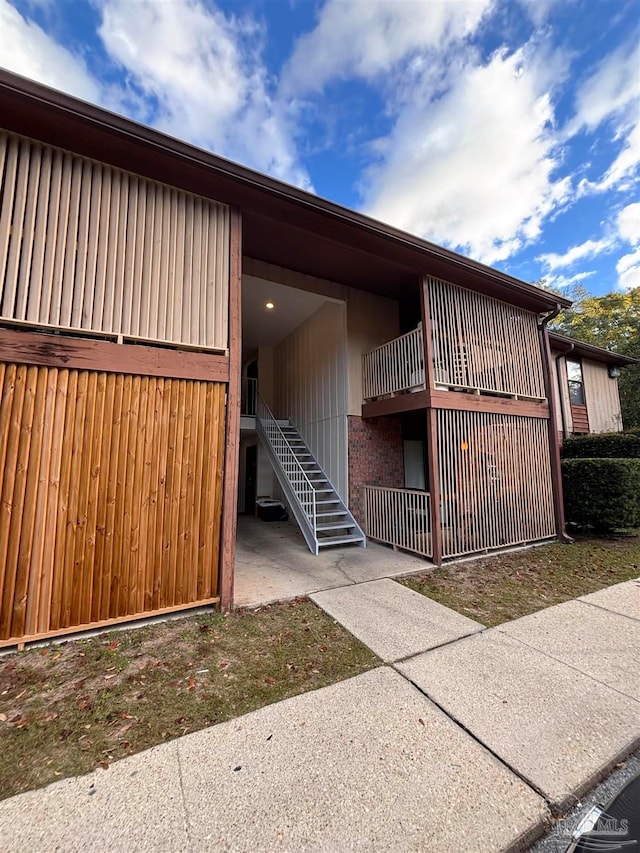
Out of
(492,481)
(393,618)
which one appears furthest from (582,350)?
(393,618)

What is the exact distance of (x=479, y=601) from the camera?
14.1 feet

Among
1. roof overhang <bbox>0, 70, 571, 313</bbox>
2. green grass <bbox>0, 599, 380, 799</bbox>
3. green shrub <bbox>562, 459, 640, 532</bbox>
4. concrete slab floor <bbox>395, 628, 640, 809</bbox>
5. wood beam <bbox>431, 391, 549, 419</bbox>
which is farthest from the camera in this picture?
green shrub <bbox>562, 459, 640, 532</bbox>

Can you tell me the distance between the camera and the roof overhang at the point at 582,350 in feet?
35.4

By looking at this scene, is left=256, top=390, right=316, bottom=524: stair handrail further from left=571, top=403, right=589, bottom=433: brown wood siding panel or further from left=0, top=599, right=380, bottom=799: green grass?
left=571, top=403, right=589, bottom=433: brown wood siding panel

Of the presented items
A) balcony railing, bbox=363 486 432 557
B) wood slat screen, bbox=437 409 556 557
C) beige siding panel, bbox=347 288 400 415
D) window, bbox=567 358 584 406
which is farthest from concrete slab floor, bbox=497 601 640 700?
window, bbox=567 358 584 406

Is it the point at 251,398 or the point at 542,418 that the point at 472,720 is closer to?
the point at 542,418

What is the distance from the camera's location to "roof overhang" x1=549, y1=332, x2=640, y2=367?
10779mm

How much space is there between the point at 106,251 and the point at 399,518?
6.14 metres

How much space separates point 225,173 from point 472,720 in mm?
5822

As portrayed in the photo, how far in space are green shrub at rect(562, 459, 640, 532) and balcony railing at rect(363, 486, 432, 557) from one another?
4089 millimetres

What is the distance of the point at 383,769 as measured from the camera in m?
1.91

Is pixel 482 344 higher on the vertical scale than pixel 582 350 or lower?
lower

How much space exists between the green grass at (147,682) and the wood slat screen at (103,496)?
397 millimetres

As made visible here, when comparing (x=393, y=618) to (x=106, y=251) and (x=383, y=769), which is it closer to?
(x=383, y=769)
